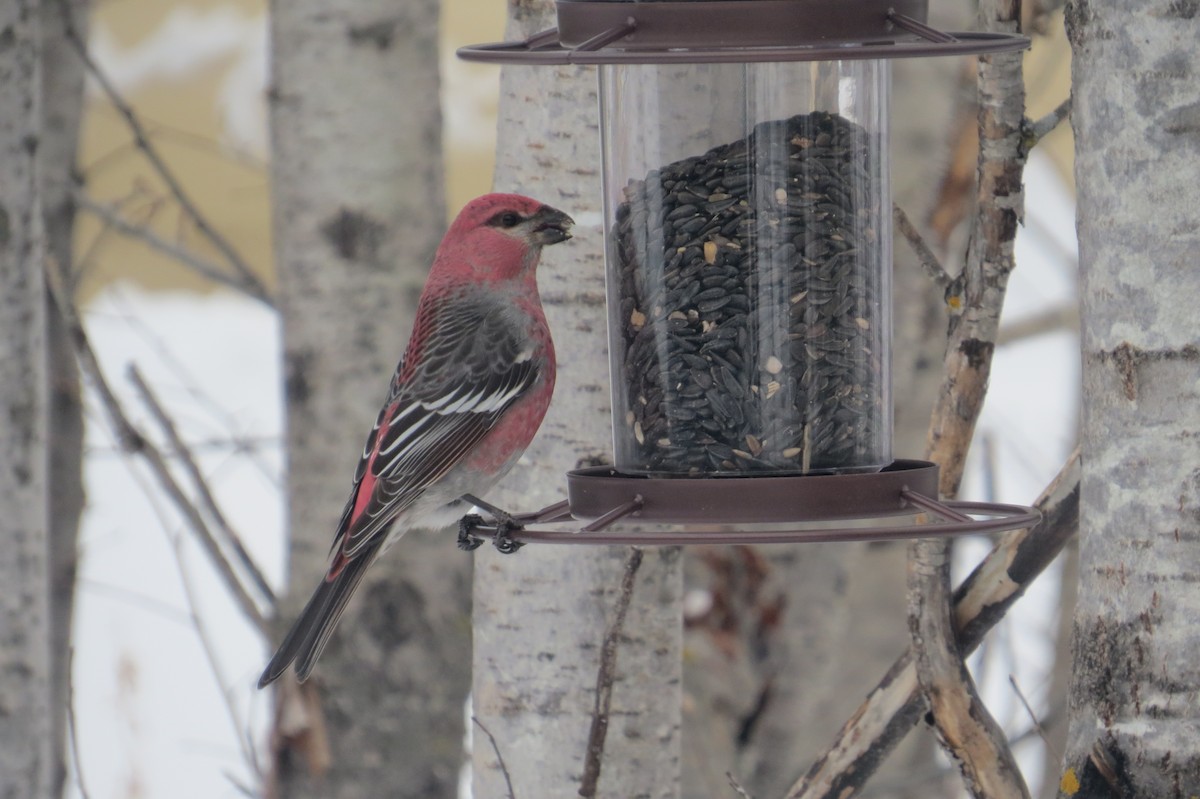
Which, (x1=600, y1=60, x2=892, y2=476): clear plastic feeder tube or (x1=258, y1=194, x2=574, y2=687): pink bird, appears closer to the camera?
(x1=600, y1=60, x2=892, y2=476): clear plastic feeder tube

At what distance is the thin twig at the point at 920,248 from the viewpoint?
2.62 m

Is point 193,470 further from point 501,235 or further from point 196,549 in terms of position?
point 196,549

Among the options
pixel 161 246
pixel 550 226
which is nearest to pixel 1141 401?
pixel 550 226

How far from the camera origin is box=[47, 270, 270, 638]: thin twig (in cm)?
333

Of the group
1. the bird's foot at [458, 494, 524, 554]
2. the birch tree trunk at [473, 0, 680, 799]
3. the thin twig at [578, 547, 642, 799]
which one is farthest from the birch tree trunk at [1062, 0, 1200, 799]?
the birch tree trunk at [473, 0, 680, 799]

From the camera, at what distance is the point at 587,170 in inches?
119

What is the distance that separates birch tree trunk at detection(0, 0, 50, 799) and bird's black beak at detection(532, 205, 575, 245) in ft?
3.99

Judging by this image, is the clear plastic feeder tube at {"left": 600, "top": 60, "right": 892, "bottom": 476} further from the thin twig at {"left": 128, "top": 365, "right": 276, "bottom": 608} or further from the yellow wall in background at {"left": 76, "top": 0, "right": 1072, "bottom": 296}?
the yellow wall in background at {"left": 76, "top": 0, "right": 1072, "bottom": 296}

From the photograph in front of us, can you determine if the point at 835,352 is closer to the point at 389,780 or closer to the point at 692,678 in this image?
the point at 389,780

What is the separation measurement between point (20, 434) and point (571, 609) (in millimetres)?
1293

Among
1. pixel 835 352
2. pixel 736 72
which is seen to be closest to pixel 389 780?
pixel 835 352

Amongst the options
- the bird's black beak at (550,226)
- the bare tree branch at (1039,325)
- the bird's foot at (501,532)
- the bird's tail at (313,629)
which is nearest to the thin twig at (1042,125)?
the bird's black beak at (550,226)

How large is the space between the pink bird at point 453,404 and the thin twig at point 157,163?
87 cm

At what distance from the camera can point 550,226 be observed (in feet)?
9.36
